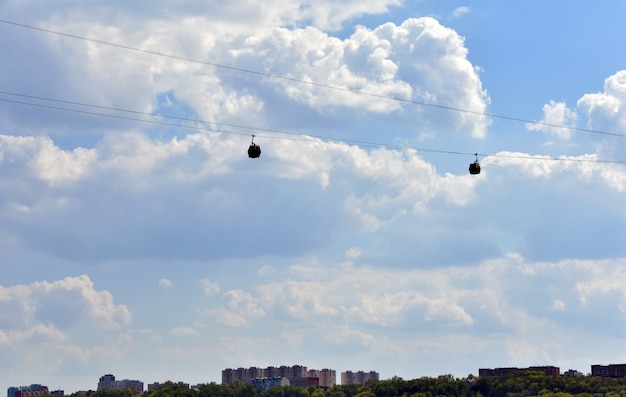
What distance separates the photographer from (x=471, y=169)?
3250 inches

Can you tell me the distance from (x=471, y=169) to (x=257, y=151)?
16.5 m

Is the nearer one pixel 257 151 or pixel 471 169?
pixel 257 151

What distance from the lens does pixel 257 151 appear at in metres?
74.7
